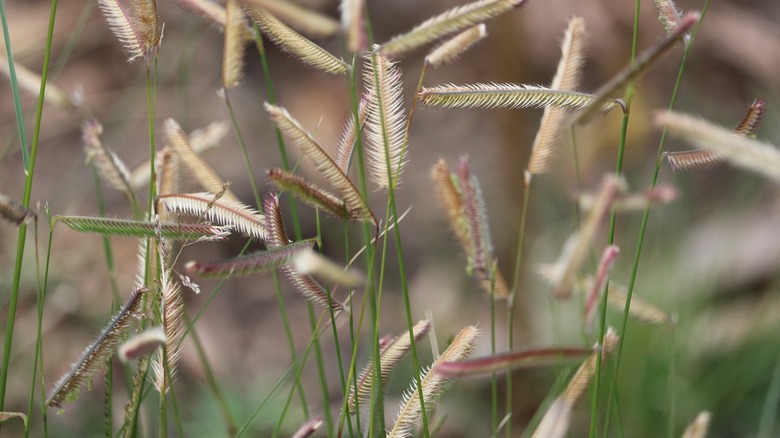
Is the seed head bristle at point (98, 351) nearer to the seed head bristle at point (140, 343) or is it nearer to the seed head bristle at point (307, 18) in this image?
the seed head bristle at point (140, 343)

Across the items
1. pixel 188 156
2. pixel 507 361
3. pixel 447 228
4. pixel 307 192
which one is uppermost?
pixel 447 228

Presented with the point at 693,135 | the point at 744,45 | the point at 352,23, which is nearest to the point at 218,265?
the point at 352,23

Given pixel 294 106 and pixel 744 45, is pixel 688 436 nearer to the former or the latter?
pixel 294 106

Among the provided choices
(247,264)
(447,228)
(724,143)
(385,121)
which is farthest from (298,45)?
(447,228)

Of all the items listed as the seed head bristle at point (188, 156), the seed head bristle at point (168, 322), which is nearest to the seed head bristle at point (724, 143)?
the seed head bristle at point (168, 322)

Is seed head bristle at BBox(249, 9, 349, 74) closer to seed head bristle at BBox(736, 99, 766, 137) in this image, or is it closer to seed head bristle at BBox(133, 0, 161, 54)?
seed head bristle at BBox(133, 0, 161, 54)

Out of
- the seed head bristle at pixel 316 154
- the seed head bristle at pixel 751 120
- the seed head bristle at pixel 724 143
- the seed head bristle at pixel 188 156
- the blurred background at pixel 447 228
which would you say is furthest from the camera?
the blurred background at pixel 447 228

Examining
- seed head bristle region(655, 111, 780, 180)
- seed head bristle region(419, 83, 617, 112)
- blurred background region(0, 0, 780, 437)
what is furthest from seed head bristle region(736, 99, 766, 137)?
blurred background region(0, 0, 780, 437)

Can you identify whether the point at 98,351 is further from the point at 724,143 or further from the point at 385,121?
the point at 724,143

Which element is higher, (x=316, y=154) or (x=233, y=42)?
(x=233, y=42)

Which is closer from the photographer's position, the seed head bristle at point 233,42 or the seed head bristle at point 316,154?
the seed head bristle at point 316,154
